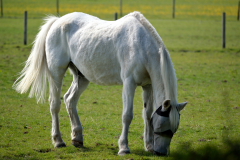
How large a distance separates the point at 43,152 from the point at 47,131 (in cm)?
107

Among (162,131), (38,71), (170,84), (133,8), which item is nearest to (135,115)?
(38,71)

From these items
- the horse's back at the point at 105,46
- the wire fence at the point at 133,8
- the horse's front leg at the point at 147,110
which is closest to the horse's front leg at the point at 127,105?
the horse's back at the point at 105,46

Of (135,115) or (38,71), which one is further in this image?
(135,115)

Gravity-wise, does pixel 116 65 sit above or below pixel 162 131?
above

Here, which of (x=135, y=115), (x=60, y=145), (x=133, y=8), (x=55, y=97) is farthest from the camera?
(x=133, y=8)

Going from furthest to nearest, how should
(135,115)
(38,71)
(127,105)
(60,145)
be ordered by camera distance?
(135,115) → (38,71) → (60,145) → (127,105)

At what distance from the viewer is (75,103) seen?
5.54 m

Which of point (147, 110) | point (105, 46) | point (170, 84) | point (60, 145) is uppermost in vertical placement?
point (105, 46)

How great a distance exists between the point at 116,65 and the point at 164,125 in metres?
1.25

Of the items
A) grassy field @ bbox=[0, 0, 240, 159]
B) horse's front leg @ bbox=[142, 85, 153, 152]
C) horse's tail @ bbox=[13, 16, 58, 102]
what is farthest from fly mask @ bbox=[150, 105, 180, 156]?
horse's tail @ bbox=[13, 16, 58, 102]

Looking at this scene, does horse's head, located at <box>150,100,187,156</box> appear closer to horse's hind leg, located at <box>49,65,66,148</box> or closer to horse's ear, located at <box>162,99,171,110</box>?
horse's ear, located at <box>162,99,171,110</box>

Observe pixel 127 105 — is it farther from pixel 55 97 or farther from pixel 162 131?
pixel 55 97

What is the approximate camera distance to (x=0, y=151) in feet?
15.6

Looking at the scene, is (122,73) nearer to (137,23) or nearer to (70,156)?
(137,23)
